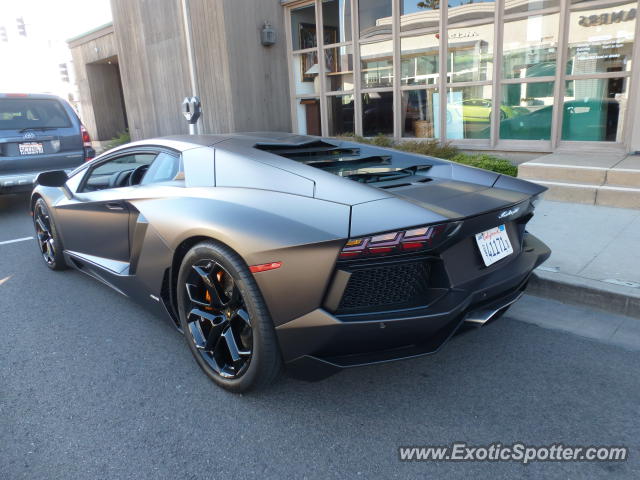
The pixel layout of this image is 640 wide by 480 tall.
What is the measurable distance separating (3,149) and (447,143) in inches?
286

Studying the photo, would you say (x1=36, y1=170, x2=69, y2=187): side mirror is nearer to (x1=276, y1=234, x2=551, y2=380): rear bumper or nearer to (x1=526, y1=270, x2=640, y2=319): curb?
(x1=276, y1=234, x2=551, y2=380): rear bumper

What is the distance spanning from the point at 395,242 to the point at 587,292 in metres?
2.23

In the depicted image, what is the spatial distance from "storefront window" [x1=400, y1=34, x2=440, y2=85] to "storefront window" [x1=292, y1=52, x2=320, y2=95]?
95.8 inches

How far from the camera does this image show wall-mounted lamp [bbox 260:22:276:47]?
37.5ft

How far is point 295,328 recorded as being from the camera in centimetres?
226

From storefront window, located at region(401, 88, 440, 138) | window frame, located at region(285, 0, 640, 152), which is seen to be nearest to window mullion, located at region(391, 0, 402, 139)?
window frame, located at region(285, 0, 640, 152)

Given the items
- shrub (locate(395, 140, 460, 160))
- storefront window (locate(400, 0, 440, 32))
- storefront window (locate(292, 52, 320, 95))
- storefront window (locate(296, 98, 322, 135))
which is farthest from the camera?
storefront window (locate(296, 98, 322, 135))

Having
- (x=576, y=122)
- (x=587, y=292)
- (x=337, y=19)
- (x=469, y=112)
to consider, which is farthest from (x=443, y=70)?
(x=587, y=292)

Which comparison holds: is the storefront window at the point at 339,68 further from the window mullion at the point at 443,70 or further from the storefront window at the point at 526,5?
the storefront window at the point at 526,5

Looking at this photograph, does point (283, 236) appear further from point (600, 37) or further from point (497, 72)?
point (497, 72)

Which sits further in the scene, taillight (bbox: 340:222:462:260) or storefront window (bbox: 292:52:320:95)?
storefront window (bbox: 292:52:320:95)

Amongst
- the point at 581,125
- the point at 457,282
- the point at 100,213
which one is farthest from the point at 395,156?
the point at 581,125

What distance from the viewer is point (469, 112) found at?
920cm

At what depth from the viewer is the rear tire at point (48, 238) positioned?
4.58 metres
